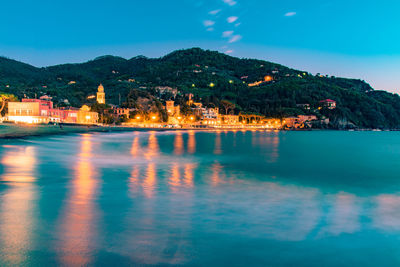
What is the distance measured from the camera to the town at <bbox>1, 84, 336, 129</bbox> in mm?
81438

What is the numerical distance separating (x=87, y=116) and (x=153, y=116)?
2993 centimetres

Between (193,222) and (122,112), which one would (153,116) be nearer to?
(122,112)

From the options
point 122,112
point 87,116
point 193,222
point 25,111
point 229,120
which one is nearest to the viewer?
point 193,222

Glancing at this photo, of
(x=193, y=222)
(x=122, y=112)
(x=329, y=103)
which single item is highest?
(x=329, y=103)

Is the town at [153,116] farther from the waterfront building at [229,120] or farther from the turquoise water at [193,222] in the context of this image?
the turquoise water at [193,222]

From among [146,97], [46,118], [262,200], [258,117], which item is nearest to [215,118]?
[258,117]

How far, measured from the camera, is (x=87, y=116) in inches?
4158

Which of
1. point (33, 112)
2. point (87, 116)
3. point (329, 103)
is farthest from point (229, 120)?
point (33, 112)

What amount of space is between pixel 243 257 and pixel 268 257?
1.80 ft

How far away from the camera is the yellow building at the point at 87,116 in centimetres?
10325

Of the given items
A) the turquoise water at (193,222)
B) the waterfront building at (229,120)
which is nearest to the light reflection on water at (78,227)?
the turquoise water at (193,222)

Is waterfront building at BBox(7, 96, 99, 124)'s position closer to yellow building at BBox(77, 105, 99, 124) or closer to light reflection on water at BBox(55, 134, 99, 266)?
yellow building at BBox(77, 105, 99, 124)

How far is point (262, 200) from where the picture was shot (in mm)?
12461

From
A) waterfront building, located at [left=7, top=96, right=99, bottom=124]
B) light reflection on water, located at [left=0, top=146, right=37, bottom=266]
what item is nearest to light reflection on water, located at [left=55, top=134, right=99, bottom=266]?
light reflection on water, located at [left=0, top=146, right=37, bottom=266]
